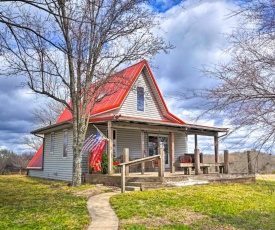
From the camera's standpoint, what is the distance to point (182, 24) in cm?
516

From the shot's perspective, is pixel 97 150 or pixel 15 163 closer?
pixel 97 150

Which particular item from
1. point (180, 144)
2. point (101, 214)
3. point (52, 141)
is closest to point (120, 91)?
point (180, 144)

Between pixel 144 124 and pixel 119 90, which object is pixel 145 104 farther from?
pixel 144 124

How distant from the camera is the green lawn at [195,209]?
6602 millimetres

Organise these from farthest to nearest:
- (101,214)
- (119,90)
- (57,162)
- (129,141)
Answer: (57,162) < (119,90) < (129,141) < (101,214)

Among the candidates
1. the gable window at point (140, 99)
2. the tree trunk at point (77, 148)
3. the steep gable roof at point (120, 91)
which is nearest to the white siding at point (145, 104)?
the gable window at point (140, 99)

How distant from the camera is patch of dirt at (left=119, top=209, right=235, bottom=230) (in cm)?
644

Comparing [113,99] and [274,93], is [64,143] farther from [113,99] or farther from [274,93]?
[274,93]

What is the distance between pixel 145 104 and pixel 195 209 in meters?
11.0

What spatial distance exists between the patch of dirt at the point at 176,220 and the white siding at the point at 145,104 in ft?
32.8

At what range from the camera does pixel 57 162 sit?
18.4 meters

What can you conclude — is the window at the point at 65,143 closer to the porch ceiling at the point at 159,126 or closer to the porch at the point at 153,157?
the porch at the point at 153,157

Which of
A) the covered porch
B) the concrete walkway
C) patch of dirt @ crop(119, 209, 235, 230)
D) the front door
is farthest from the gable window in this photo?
patch of dirt @ crop(119, 209, 235, 230)

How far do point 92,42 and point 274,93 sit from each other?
1040 centimetres
